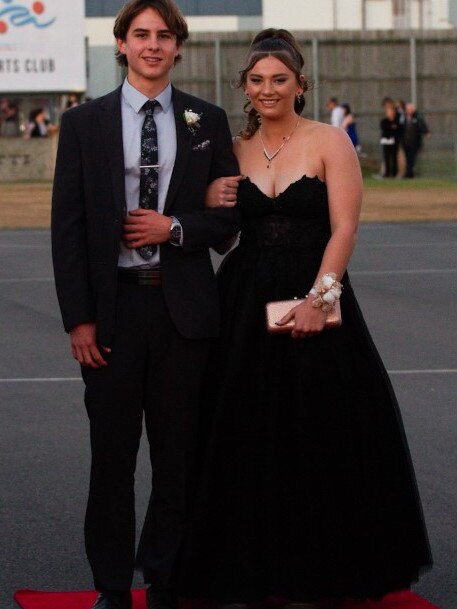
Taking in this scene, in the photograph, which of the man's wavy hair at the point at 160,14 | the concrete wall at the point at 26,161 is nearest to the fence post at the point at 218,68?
the concrete wall at the point at 26,161

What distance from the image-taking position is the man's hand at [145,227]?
16.9 ft

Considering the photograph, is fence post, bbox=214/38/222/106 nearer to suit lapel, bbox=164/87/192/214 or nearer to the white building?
the white building

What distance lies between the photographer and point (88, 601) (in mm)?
5703

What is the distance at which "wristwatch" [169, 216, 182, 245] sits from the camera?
203 inches

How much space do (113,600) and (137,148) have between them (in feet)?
4.81

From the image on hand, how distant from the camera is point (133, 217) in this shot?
5.17 metres

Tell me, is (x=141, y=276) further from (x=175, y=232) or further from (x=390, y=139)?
(x=390, y=139)

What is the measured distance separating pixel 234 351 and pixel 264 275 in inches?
10.8


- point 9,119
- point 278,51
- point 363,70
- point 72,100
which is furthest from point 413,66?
point 278,51

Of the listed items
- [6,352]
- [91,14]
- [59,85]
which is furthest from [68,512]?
[91,14]

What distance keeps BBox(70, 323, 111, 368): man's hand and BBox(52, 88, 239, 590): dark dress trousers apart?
0.02 m

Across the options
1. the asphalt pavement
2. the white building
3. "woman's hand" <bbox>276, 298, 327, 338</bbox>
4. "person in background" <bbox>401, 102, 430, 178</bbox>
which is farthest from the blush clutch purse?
the white building

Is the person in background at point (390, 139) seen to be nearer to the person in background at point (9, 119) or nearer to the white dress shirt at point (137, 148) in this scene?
the person in background at point (9, 119)

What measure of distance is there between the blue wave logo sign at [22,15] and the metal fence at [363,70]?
383cm
